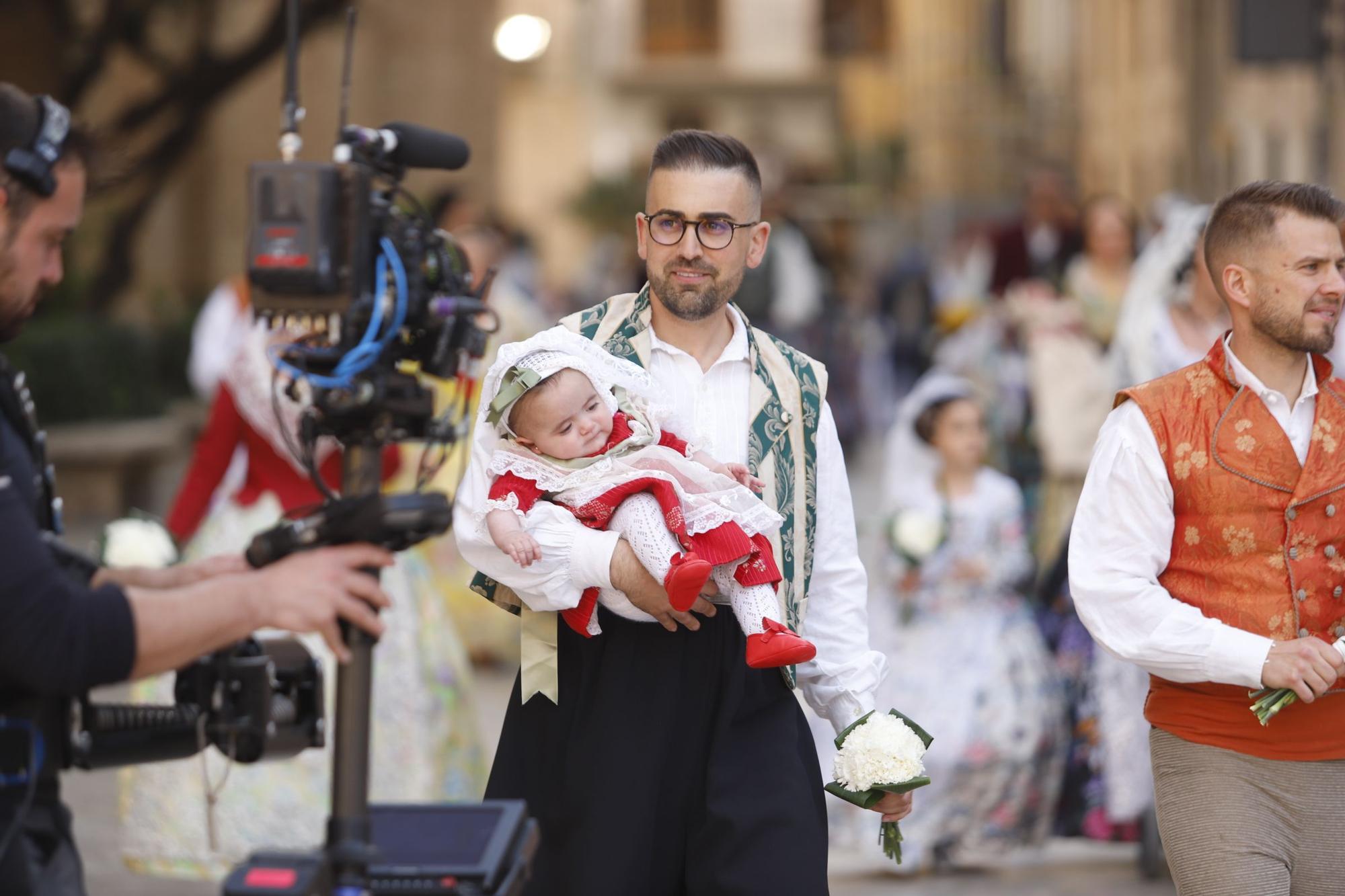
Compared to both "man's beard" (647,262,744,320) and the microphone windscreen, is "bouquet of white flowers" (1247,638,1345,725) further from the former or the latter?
the microphone windscreen

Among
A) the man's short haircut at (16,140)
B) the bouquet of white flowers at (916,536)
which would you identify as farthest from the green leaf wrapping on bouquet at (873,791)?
the bouquet of white flowers at (916,536)

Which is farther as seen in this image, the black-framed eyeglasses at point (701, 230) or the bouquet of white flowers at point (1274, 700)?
the black-framed eyeglasses at point (701, 230)

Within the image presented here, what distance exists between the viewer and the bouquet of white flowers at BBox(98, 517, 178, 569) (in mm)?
5867

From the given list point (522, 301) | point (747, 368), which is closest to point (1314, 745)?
point (747, 368)

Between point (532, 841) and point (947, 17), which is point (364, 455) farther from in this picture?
point (947, 17)

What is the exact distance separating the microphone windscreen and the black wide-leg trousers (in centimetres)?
115

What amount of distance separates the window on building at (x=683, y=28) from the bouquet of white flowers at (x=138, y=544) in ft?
194

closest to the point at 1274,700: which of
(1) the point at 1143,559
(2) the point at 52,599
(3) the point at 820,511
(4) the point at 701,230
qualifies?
(1) the point at 1143,559

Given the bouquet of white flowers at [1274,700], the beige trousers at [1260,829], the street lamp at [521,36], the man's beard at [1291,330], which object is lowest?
the beige trousers at [1260,829]

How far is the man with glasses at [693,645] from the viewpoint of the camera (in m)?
3.94

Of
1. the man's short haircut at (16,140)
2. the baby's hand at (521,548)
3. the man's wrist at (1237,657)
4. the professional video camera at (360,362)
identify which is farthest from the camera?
the man's wrist at (1237,657)

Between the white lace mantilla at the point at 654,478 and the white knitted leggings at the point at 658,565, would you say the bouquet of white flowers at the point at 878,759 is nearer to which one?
the white knitted leggings at the point at 658,565

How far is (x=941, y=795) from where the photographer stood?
700cm

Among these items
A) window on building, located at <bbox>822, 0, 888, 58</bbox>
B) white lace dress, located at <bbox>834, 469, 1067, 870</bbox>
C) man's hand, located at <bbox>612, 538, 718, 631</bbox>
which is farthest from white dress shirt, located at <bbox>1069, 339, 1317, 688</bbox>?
window on building, located at <bbox>822, 0, 888, 58</bbox>
